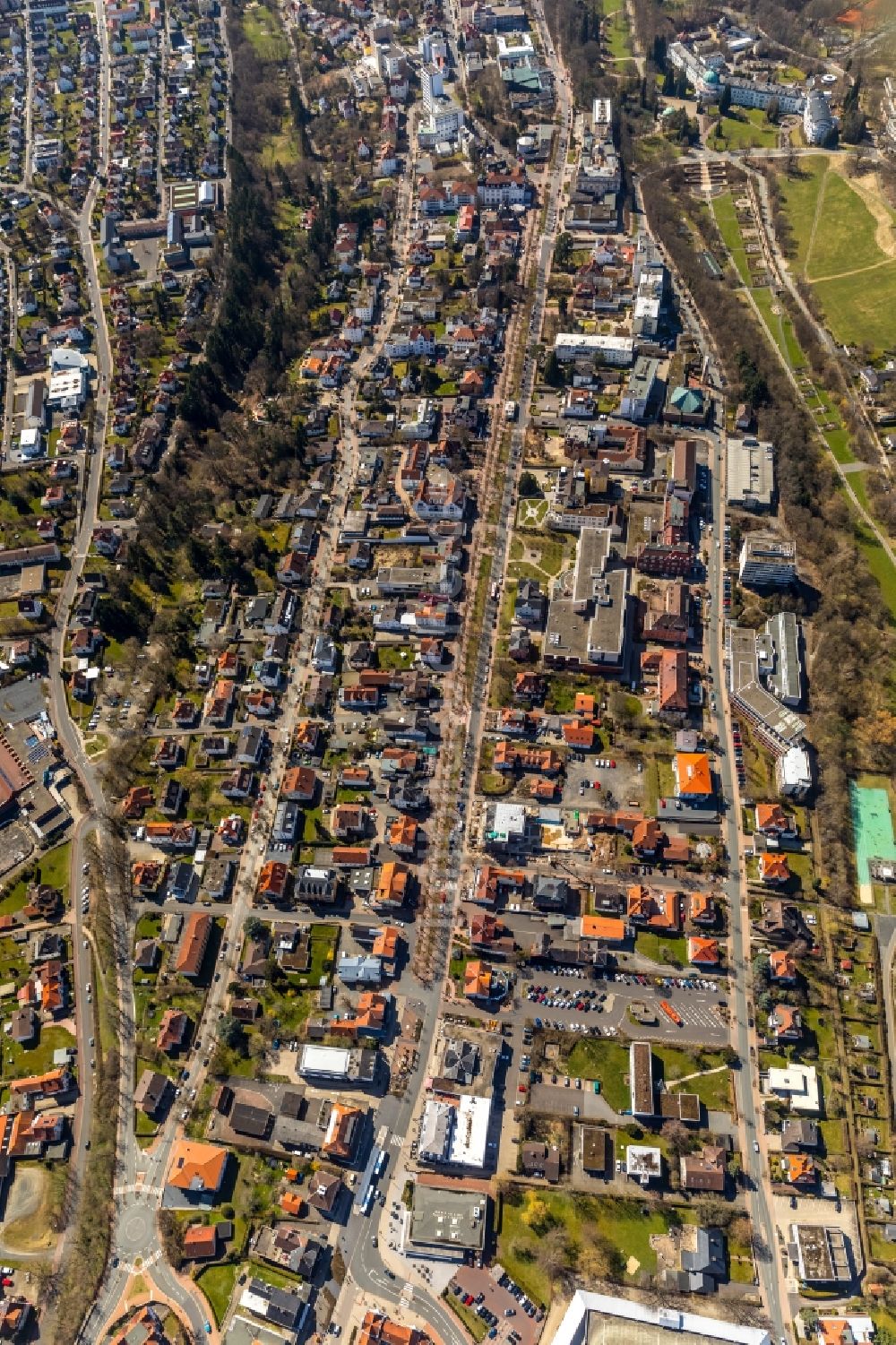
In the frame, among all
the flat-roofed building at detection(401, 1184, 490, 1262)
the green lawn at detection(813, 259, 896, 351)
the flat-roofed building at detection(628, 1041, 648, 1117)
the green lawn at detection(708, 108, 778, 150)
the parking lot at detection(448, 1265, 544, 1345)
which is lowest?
the parking lot at detection(448, 1265, 544, 1345)

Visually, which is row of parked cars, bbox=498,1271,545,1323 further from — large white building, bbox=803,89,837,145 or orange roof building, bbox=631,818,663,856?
large white building, bbox=803,89,837,145

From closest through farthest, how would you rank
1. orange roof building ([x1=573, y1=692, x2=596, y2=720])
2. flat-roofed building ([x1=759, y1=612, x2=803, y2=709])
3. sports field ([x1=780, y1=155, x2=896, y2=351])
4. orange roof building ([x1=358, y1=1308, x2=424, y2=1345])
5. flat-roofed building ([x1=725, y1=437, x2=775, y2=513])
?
orange roof building ([x1=358, y1=1308, x2=424, y2=1345]) < flat-roofed building ([x1=759, y1=612, x2=803, y2=709]) < orange roof building ([x1=573, y1=692, x2=596, y2=720]) < flat-roofed building ([x1=725, y1=437, x2=775, y2=513]) < sports field ([x1=780, y1=155, x2=896, y2=351])

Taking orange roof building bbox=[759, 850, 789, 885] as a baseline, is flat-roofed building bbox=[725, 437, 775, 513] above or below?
above

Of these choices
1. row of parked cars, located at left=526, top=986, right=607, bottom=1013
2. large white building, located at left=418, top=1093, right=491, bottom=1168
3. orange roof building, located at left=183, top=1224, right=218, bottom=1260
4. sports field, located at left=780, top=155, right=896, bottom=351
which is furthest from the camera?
sports field, located at left=780, top=155, right=896, bottom=351

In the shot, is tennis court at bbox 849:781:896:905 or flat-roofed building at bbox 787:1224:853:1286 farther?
tennis court at bbox 849:781:896:905

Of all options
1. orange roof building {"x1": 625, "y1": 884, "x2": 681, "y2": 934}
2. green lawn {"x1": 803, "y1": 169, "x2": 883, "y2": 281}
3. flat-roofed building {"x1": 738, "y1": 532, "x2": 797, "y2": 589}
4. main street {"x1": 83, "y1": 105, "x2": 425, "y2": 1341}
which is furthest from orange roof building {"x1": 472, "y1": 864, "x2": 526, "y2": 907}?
green lawn {"x1": 803, "y1": 169, "x2": 883, "y2": 281}

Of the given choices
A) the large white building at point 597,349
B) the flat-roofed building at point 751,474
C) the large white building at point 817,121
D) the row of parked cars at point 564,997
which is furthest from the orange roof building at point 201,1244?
the large white building at point 817,121

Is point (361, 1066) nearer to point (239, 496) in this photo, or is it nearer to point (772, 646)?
point (772, 646)
